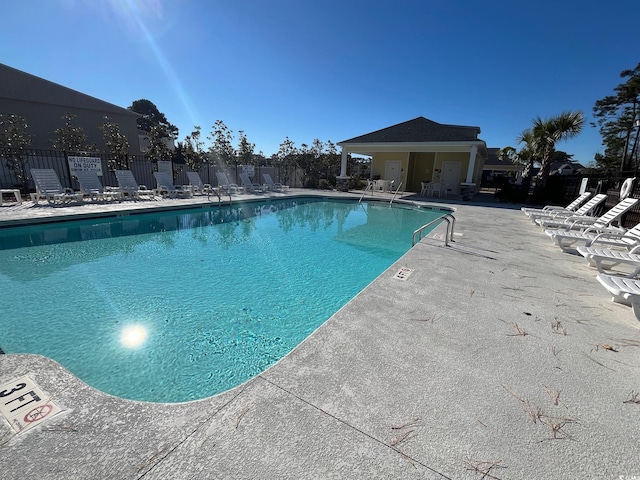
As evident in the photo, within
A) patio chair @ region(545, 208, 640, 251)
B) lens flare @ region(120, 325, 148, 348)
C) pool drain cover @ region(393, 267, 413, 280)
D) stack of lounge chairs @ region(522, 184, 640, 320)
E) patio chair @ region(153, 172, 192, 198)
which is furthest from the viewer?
patio chair @ region(153, 172, 192, 198)

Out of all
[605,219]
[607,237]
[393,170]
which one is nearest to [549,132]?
[393,170]

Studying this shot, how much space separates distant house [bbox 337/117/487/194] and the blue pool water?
9.81 meters

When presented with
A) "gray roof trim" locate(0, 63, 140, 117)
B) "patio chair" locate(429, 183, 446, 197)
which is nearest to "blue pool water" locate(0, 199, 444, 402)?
"patio chair" locate(429, 183, 446, 197)

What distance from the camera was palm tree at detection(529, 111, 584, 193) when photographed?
1362cm

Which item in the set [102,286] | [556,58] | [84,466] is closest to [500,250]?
[84,466]

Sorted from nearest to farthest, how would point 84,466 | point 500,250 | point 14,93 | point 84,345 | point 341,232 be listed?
point 84,466 < point 84,345 < point 500,250 < point 341,232 < point 14,93

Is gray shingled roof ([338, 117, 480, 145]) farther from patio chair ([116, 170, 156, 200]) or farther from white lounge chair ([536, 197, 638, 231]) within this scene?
patio chair ([116, 170, 156, 200])

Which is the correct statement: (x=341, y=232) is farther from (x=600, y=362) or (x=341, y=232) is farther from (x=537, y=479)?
(x=537, y=479)

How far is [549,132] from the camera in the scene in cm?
1414

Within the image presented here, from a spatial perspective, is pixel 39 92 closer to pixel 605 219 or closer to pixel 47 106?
pixel 47 106

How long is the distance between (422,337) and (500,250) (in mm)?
4221

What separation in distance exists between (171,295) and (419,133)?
1731cm

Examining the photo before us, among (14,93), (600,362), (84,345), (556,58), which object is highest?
(556,58)

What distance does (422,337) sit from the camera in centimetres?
248
